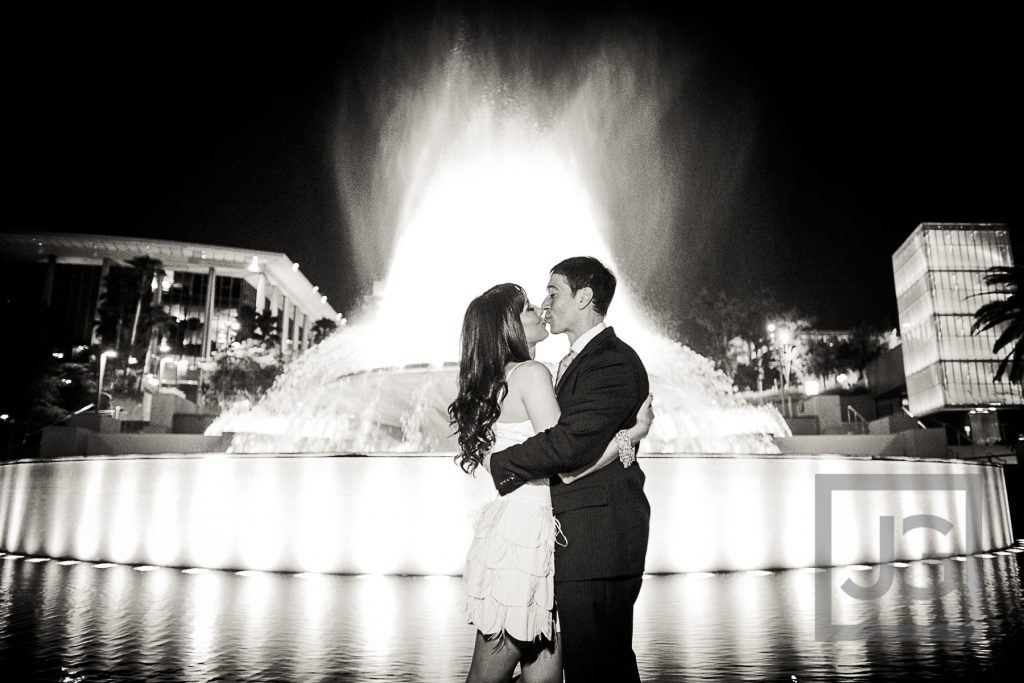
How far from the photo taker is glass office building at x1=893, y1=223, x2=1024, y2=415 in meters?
58.7

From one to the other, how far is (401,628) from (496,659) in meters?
3.31

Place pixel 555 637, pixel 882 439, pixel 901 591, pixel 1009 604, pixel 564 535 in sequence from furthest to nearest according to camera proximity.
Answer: pixel 882 439
pixel 901 591
pixel 1009 604
pixel 555 637
pixel 564 535

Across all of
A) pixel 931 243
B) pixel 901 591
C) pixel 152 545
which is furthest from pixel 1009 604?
pixel 931 243

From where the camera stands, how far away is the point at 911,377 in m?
66.0

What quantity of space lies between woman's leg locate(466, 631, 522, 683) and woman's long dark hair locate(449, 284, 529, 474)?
673 millimetres

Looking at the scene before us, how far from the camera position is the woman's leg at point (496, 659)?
284 centimetres

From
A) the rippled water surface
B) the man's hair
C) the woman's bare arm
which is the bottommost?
the rippled water surface

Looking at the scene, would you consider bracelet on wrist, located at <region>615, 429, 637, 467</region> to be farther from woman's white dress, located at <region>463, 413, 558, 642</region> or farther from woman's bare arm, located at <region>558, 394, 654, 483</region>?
woman's white dress, located at <region>463, 413, 558, 642</region>

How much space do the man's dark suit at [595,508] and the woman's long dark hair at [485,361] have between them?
0.80 ft

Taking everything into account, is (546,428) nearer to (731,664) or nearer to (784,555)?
(731,664)

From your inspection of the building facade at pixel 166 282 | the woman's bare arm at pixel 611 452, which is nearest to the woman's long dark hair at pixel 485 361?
the woman's bare arm at pixel 611 452

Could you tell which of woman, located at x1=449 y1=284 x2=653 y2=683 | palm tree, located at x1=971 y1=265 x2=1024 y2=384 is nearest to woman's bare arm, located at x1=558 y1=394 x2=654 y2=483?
woman, located at x1=449 y1=284 x2=653 y2=683

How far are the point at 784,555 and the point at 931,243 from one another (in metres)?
62.3

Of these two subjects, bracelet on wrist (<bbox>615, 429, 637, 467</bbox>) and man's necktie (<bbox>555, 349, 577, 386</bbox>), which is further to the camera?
man's necktie (<bbox>555, 349, 577, 386</bbox>)
